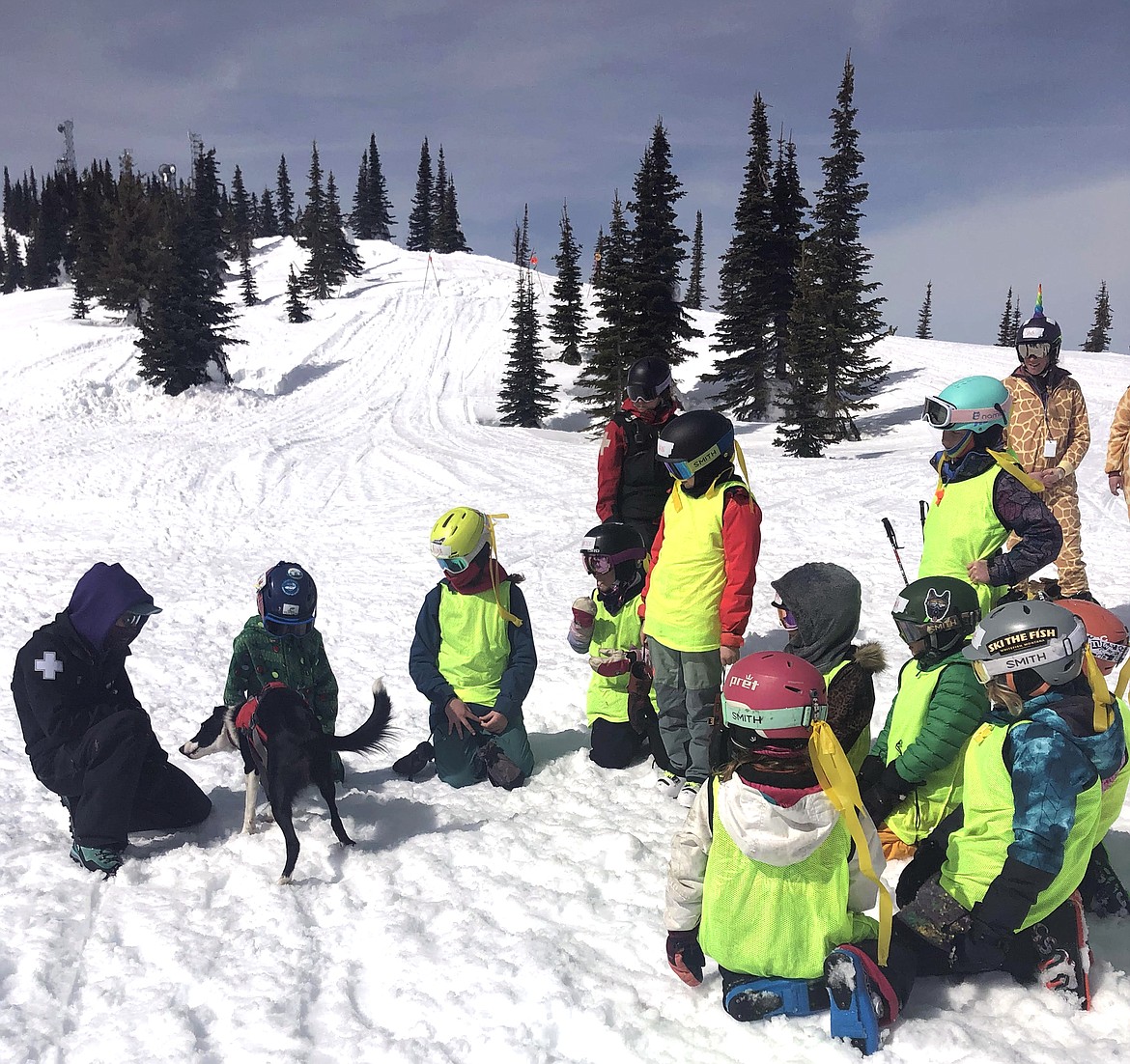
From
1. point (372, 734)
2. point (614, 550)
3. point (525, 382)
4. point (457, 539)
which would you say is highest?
point (457, 539)

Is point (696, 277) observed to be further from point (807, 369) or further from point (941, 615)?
point (941, 615)

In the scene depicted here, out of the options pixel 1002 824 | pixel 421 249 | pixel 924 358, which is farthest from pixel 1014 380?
pixel 421 249

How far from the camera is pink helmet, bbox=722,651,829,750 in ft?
7.86

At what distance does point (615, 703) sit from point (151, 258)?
34.7 m

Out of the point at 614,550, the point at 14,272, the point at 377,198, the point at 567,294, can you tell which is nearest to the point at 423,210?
the point at 377,198

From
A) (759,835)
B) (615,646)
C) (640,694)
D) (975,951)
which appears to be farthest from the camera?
(615,646)

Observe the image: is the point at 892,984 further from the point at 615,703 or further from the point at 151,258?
the point at 151,258

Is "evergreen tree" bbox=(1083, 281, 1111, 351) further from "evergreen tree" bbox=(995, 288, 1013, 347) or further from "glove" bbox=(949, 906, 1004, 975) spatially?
"glove" bbox=(949, 906, 1004, 975)

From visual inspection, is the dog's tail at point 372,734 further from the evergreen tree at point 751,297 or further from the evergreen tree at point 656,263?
the evergreen tree at point 751,297

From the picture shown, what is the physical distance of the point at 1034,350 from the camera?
555 centimetres

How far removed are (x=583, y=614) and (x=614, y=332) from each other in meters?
20.4

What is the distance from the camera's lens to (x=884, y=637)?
6.50m

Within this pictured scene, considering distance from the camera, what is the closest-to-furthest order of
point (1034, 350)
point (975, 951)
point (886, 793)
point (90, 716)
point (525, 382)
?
1. point (975, 951)
2. point (886, 793)
3. point (90, 716)
4. point (1034, 350)
5. point (525, 382)

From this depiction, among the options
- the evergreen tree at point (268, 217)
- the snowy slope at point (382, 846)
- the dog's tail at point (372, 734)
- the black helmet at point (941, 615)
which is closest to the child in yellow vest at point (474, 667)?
the snowy slope at point (382, 846)
